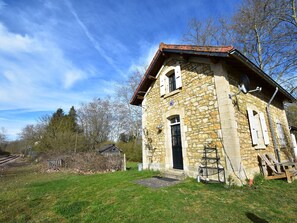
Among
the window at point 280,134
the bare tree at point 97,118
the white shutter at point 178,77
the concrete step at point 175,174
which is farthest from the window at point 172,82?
the bare tree at point 97,118

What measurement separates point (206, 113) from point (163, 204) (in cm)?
367

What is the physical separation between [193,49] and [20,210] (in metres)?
7.60

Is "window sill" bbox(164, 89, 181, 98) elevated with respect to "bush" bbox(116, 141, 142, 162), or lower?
elevated

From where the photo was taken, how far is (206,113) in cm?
626

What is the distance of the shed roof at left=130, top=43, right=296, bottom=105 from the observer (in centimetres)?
543

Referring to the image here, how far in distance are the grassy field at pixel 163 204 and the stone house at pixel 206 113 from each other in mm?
969

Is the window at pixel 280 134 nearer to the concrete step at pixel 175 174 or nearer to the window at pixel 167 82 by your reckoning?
the concrete step at pixel 175 174

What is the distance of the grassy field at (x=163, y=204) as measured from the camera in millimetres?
3406

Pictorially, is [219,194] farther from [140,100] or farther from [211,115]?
[140,100]

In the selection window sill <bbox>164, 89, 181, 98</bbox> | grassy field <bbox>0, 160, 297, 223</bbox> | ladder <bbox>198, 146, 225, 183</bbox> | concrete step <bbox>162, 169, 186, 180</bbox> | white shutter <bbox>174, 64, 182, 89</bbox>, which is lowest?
grassy field <bbox>0, 160, 297, 223</bbox>

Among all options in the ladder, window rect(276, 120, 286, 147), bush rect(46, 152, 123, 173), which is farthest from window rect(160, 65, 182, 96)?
window rect(276, 120, 286, 147)

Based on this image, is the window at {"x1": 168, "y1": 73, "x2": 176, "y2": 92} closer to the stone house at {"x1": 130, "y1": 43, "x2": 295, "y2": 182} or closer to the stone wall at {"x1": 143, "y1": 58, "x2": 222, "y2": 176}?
the stone house at {"x1": 130, "y1": 43, "x2": 295, "y2": 182}

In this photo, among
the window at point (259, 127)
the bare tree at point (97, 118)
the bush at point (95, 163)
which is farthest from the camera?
the bare tree at point (97, 118)

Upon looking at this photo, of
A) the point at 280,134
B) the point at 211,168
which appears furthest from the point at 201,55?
the point at 280,134
